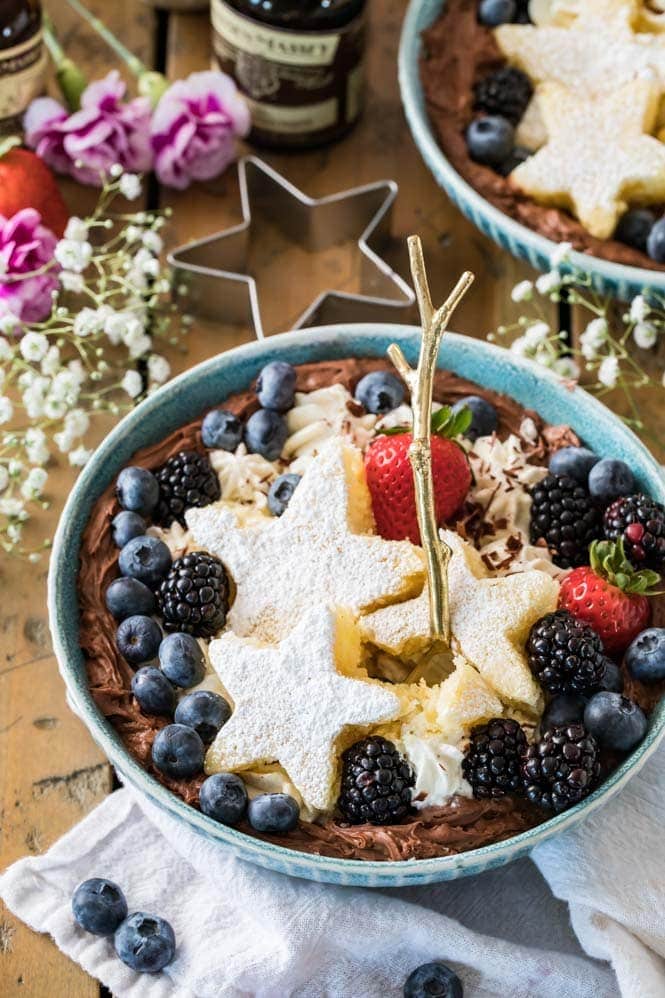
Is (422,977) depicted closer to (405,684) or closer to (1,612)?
(405,684)

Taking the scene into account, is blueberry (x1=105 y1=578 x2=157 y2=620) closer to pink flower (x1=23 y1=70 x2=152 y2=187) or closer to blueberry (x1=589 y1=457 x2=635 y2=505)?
blueberry (x1=589 y1=457 x2=635 y2=505)

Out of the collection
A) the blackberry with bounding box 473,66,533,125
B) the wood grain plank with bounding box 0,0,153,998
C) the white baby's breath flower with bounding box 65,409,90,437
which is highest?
the blackberry with bounding box 473,66,533,125

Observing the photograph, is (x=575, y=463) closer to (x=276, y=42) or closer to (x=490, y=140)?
(x=490, y=140)

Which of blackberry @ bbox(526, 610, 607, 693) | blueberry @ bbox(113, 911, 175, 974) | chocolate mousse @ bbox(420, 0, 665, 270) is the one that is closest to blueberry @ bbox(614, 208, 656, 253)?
chocolate mousse @ bbox(420, 0, 665, 270)

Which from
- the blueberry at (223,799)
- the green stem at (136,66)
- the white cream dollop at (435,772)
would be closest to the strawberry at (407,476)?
the white cream dollop at (435,772)

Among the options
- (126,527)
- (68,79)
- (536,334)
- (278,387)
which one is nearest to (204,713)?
(126,527)

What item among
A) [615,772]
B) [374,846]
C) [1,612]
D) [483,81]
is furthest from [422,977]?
[483,81]
